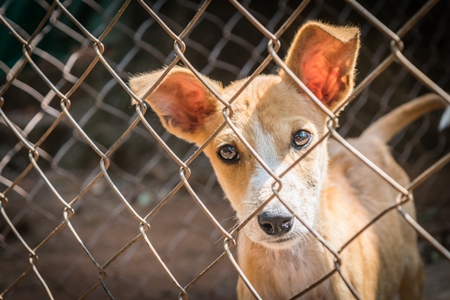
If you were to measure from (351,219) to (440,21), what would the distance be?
349 cm

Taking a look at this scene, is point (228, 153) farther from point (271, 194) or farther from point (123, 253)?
point (123, 253)

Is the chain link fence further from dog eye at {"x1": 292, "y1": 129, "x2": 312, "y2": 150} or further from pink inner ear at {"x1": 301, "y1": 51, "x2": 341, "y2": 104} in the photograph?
dog eye at {"x1": 292, "y1": 129, "x2": 312, "y2": 150}

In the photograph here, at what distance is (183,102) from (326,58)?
2.83 ft

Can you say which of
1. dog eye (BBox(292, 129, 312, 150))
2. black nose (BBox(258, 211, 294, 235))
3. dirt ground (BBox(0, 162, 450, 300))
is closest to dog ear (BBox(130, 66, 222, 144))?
dog eye (BBox(292, 129, 312, 150))

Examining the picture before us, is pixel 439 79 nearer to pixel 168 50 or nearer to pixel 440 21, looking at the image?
pixel 440 21

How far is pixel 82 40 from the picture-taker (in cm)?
459

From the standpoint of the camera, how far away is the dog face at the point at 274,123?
7.11 ft

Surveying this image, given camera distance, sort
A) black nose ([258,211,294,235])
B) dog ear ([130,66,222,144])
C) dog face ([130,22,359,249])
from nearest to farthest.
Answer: black nose ([258,211,294,235])
dog face ([130,22,359,249])
dog ear ([130,66,222,144])

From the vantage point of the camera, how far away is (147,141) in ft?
21.6

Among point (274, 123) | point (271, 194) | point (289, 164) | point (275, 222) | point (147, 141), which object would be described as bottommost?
point (275, 222)

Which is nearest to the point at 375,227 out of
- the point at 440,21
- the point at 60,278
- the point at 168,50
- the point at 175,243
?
the point at 175,243

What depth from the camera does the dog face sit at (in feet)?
7.11

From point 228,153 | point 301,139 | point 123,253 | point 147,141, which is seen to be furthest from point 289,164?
point 147,141

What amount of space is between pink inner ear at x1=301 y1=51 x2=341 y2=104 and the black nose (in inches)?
30.8
